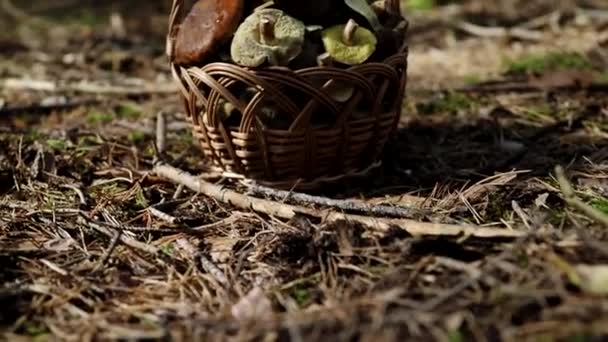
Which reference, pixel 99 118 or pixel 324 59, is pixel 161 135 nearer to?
pixel 99 118

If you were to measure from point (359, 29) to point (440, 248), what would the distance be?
2.32 ft

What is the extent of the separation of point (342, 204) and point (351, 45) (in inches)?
17.8

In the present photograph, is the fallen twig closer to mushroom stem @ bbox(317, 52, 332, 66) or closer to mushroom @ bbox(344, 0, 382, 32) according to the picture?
mushroom @ bbox(344, 0, 382, 32)

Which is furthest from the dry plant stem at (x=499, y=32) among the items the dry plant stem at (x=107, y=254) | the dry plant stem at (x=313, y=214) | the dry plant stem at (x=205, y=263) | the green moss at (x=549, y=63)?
the dry plant stem at (x=107, y=254)

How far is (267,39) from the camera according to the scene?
1.75 m

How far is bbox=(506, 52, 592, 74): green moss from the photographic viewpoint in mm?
3193

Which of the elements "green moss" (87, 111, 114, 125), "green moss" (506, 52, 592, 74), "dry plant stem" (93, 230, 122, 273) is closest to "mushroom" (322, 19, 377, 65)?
"dry plant stem" (93, 230, 122, 273)

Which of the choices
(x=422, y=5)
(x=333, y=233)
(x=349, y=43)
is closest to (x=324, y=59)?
(x=349, y=43)

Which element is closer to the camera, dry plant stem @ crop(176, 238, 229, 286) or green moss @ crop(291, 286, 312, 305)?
green moss @ crop(291, 286, 312, 305)

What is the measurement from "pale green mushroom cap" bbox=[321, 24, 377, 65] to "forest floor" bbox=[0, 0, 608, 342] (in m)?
0.41

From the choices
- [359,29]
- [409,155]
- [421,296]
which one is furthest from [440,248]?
[409,155]

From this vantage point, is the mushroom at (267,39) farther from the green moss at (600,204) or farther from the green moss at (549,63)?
the green moss at (549,63)

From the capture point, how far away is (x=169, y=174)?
6.76 feet

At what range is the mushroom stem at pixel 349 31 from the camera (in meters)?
1.77
